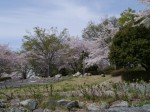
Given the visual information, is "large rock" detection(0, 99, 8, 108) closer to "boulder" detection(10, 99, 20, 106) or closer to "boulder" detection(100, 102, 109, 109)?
"boulder" detection(10, 99, 20, 106)

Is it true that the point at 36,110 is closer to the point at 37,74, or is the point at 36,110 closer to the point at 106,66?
the point at 106,66

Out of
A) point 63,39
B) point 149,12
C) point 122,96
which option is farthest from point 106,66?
point 122,96

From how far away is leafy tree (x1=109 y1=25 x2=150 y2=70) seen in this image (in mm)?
25359

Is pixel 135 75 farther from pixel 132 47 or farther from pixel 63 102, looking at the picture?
pixel 63 102

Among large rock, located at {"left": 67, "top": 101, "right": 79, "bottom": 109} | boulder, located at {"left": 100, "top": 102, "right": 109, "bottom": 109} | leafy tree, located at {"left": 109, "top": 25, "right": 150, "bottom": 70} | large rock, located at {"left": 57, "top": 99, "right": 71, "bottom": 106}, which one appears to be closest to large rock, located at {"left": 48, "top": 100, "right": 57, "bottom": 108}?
large rock, located at {"left": 57, "top": 99, "right": 71, "bottom": 106}

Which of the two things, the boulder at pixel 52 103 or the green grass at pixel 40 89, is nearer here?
the boulder at pixel 52 103

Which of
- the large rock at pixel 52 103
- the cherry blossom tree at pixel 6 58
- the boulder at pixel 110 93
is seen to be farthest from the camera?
the cherry blossom tree at pixel 6 58

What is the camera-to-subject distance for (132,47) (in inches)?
1006

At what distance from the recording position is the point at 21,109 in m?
13.0

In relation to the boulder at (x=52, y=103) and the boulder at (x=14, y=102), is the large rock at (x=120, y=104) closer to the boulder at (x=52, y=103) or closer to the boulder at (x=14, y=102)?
the boulder at (x=52, y=103)

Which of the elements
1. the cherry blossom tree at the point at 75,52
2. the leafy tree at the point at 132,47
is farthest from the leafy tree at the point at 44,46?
the leafy tree at the point at 132,47

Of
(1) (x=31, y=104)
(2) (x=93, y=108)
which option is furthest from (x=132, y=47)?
(1) (x=31, y=104)

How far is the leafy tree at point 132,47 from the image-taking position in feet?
83.2

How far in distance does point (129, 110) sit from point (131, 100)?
1.44 metres
